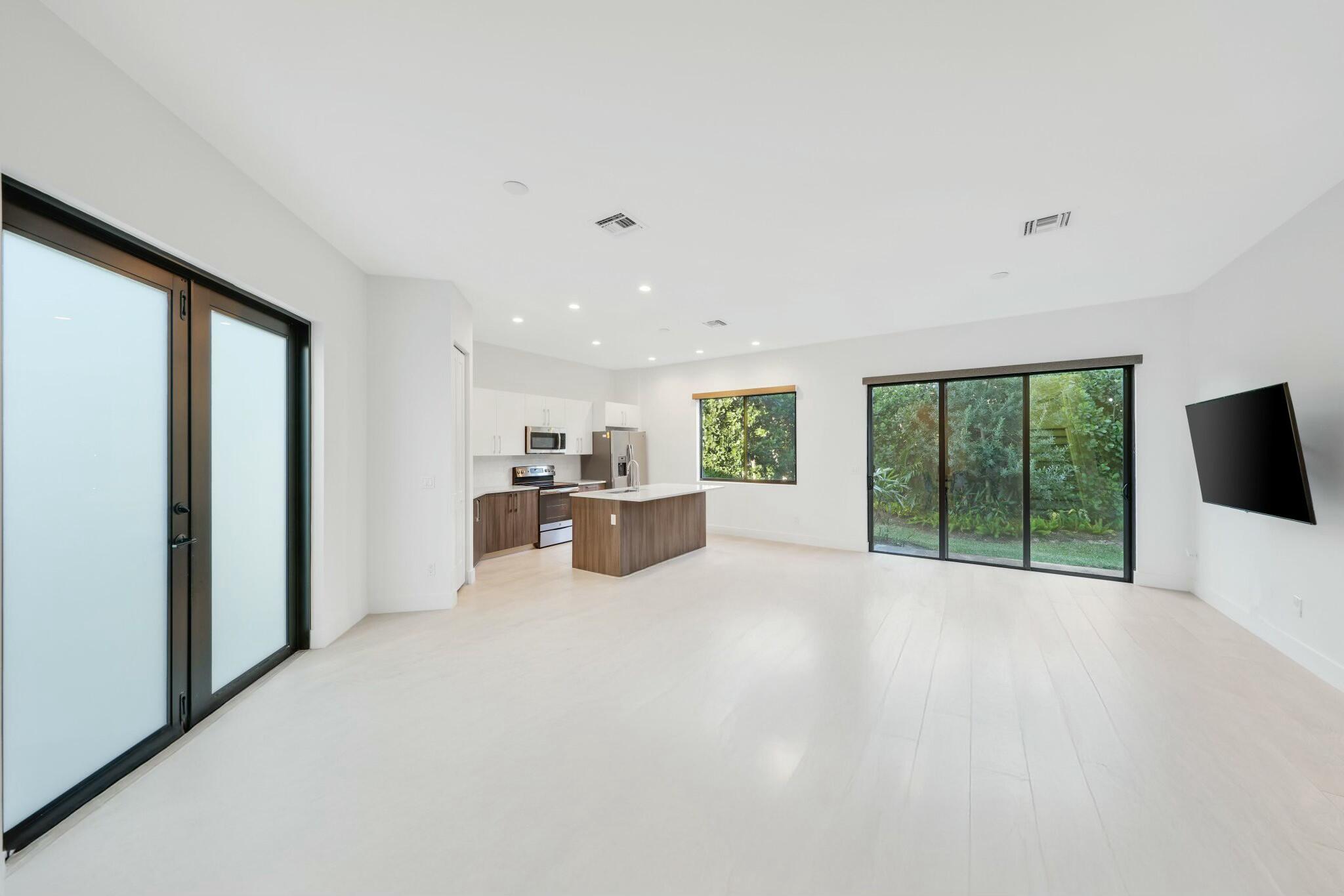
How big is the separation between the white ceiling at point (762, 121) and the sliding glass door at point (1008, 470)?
174cm

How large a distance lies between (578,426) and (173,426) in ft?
17.7

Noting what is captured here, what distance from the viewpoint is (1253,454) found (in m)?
3.12

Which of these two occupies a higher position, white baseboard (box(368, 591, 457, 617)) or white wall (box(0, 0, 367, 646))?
white wall (box(0, 0, 367, 646))

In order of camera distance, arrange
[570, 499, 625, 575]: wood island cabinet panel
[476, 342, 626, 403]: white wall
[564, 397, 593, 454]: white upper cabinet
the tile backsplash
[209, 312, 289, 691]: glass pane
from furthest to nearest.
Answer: [564, 397, 593, 454]: white upper cabinet
[476, 342, 626, 403]: white wall
the tile backsplash
[570, 499, 625, 575]: wood island cabinet panel
[209, 312, 289, 691]: glass pane

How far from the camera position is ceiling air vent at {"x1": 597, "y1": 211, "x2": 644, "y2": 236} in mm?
2979

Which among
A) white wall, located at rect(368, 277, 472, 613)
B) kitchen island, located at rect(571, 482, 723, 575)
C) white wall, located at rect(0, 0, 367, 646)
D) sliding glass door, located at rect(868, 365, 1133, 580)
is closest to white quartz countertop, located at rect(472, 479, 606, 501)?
kitchen island, located at rect(571, 482, 723, 575)

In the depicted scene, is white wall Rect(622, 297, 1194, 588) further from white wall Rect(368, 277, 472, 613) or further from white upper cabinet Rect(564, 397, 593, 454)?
white wall Rect(368, 277, 472, 613)

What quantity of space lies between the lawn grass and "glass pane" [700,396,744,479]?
233 centimetres

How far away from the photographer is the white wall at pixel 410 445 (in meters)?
3.92

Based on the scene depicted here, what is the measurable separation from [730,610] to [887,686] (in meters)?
1.47

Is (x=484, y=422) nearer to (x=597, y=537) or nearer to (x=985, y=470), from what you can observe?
(x=597, y=537)

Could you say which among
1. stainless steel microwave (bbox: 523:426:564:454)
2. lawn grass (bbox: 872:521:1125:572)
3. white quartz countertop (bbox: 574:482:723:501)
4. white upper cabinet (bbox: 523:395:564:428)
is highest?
white upper cabinet (bbox: 523:395:564:428)

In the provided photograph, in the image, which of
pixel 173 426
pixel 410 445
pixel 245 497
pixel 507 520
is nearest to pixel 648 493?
pixel 507 520

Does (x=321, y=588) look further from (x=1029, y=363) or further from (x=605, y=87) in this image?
(x=1029, y=363)
